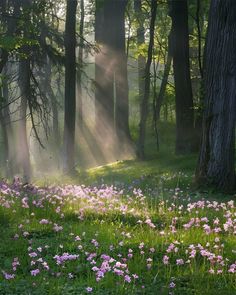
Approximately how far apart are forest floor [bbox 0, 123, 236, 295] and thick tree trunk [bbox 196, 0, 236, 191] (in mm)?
914

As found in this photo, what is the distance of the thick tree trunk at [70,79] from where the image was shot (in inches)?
786

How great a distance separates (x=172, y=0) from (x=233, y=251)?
583 inches

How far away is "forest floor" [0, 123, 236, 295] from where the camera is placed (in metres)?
4.97

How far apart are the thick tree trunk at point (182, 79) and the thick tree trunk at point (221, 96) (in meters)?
6.60

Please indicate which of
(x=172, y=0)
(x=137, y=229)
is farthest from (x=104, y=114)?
(x=137, y=229)

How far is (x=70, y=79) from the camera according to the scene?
20219 mm

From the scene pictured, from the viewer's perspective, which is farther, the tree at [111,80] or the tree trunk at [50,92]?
the tree trunk at [50,92]

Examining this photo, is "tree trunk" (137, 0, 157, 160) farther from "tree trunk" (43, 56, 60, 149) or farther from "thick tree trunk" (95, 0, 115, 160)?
"tree trunk" (43, 56, 60, 149)

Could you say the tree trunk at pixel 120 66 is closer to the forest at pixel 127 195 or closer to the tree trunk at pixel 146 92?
the forest at pixel 127 195

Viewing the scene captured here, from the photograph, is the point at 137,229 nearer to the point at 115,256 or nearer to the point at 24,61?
the point at 115,256

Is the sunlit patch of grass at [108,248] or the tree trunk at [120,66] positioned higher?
the tree trunk at [120,66]

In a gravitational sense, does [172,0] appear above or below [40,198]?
above

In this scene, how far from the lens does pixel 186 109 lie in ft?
61.2

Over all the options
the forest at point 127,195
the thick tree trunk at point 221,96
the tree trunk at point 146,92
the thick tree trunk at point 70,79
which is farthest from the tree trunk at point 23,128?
the thick tree trunk at point 221,96
